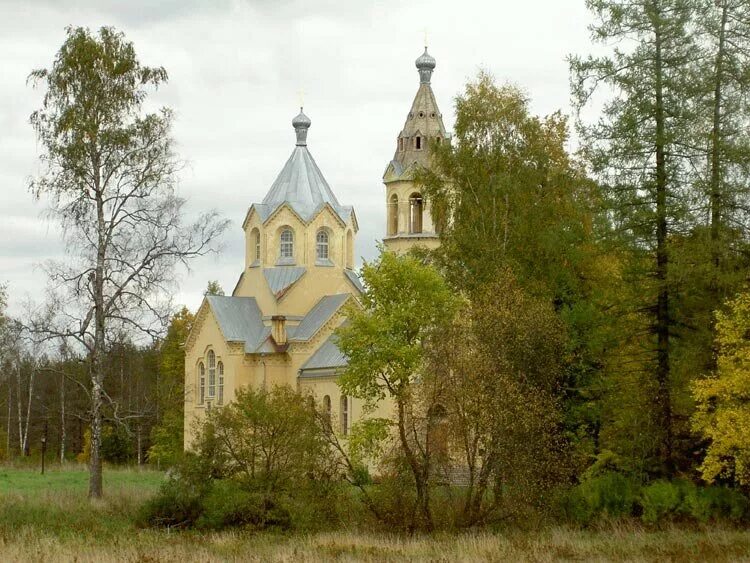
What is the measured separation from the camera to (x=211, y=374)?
161 feet

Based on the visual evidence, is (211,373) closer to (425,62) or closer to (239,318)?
(239,318)

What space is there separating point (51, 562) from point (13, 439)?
5192cm

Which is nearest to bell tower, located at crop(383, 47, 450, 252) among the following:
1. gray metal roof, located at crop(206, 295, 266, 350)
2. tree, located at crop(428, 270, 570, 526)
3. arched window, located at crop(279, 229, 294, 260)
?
arched window, located at crop(279, 229, 294, 260)

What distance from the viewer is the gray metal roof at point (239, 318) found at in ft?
156

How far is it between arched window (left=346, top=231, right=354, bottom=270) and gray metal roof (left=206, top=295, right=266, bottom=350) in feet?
14.1

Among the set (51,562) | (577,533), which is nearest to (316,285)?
(577,533)

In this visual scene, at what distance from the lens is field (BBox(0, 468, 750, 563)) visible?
60.3 feet

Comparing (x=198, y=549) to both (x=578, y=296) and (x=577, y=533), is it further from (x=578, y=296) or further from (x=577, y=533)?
(x=578, y=296)

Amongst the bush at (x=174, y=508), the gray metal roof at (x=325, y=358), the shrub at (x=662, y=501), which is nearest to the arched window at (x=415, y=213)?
the gray metal roof at (x=325, y=358)

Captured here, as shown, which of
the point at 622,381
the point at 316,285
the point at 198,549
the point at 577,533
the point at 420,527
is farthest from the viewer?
the point at 316,285

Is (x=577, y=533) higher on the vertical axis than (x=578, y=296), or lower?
lower

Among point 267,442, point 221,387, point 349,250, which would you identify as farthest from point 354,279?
point 267,442

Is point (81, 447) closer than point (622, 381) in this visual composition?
No

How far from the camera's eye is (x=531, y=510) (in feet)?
77.4
